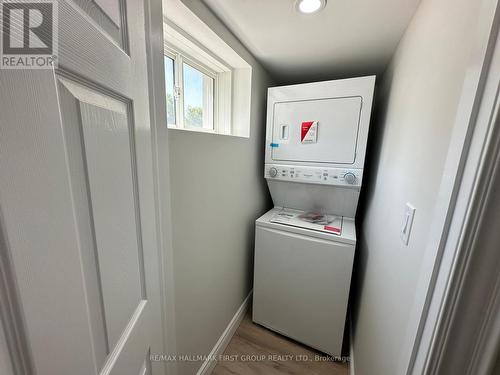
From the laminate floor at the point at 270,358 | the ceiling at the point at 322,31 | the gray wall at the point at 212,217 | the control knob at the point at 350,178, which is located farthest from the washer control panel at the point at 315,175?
the laminate floor at the point at 270,358

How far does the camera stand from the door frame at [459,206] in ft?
1.34

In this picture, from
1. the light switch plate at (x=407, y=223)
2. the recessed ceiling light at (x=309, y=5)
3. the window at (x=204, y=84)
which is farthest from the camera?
the window at (x=204, y=84)

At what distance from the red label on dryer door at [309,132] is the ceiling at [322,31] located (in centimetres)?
49

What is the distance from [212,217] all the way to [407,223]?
0.97m

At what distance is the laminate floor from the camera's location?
1440 mm

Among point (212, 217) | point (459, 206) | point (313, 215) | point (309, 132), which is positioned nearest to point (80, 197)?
point (459, 206)

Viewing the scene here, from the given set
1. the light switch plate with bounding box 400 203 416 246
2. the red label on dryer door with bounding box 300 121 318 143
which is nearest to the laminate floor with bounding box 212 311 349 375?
the light switch plate with bounding box 400 203 416 246

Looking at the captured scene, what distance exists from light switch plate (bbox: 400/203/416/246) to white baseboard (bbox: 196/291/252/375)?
146 cm

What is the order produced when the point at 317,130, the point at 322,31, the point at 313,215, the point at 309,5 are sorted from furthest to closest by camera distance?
the point at 313,215, the point at 317,130, the point at 322,31, the point at 309,5

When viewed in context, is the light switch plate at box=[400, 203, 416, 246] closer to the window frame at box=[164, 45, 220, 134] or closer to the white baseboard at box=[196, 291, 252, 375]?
the window frame at box=[164, 45, 220, 134]

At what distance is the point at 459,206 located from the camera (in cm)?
45

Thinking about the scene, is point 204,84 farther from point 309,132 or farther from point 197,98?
point 309,132

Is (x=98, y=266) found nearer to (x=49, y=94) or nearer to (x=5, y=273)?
(x=5, y=273)

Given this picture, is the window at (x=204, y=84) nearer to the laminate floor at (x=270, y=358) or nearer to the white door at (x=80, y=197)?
the white door at (x=80, y=197)
